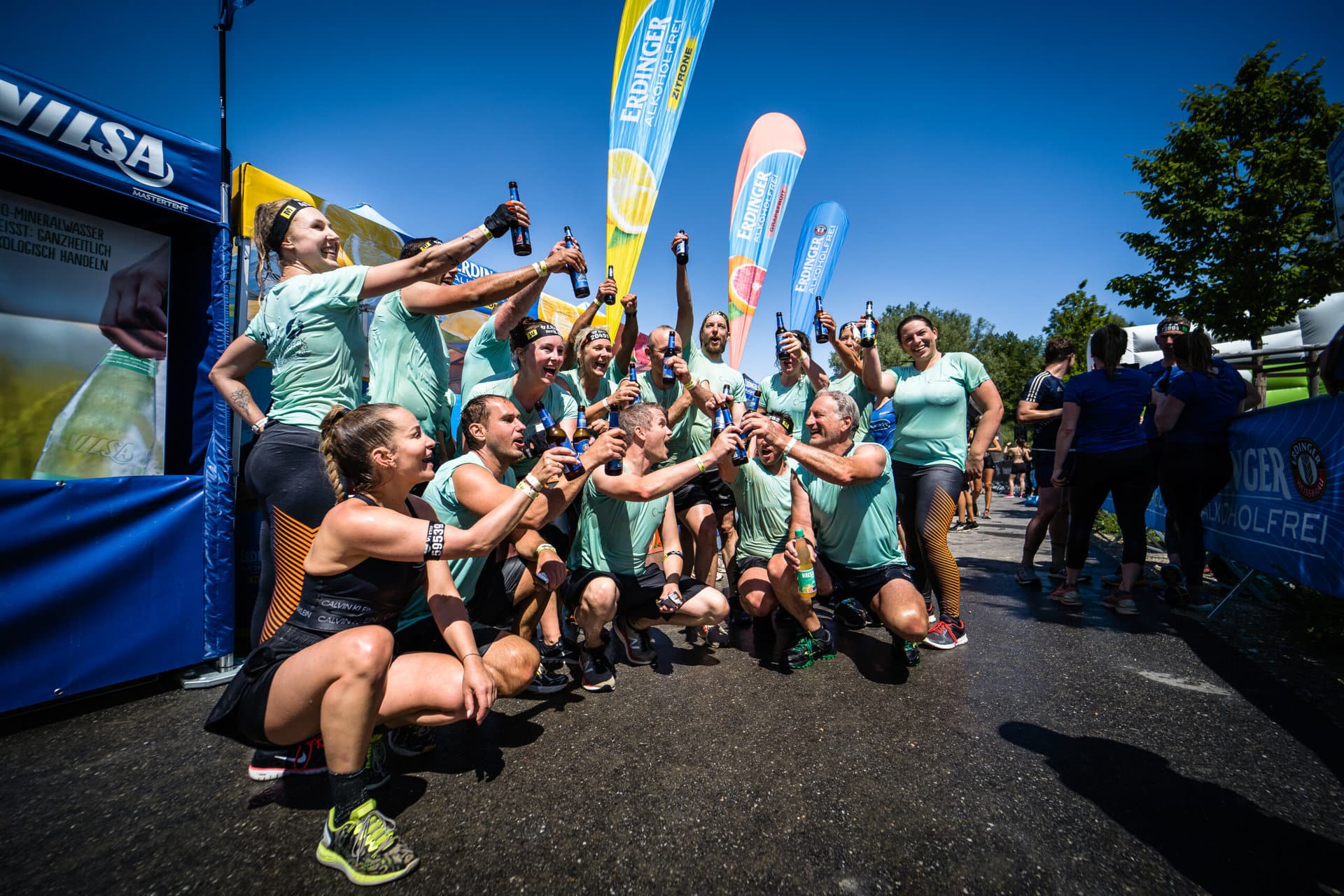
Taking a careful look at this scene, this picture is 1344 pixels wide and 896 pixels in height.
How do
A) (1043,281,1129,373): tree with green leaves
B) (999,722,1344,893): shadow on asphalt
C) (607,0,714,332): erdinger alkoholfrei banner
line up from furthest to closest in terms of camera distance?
(1043,281,1129,373): tree with green leaves < (607,0,714,332): erdinger alkoholfrei banner < (999,722,1344,893): shadow on asphalt

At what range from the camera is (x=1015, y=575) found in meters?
5.57

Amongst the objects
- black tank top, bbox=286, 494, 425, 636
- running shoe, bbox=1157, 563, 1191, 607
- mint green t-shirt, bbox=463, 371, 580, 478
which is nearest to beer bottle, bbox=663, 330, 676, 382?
mint green t-shirt, bbox=463, 371, 580, 478

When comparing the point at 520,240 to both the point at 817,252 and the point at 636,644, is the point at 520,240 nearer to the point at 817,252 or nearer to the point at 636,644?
the point at 636,644

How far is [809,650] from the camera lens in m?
3.32

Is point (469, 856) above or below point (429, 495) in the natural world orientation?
below

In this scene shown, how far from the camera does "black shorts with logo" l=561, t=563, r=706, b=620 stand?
3.28 meters

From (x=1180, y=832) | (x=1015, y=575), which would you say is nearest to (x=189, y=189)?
(x=1180, y=832)

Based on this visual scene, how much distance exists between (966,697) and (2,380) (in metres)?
5.00

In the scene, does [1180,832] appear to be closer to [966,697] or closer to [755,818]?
[966,697]

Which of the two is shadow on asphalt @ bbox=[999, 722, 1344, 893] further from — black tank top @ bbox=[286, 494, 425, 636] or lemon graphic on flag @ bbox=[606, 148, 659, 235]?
lemon graphic on flag @ bbox=[606, 148, 659, 235]

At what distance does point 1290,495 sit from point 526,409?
468 centimetres

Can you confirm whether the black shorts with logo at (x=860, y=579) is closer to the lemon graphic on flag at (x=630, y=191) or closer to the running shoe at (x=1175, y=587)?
the running shoe at (x=1175, y=587)

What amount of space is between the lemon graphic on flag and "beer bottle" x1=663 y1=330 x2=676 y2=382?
2499 mm

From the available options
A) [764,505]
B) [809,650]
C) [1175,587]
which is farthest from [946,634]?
[1175,587]
